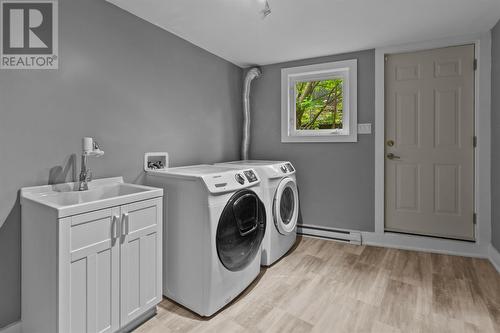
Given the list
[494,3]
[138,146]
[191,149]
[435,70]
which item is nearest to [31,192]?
[138,146]

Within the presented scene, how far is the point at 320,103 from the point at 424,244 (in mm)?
1933

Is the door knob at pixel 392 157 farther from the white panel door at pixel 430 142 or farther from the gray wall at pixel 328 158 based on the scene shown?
the gray wall at pixel 328 158

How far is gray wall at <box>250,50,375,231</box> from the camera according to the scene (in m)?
3.03

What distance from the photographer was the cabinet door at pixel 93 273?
1.28 meters

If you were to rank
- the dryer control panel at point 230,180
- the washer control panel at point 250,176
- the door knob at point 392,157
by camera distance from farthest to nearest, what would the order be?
the door knob at point 392,157
the washer control panel at point 250,176
the dryer control panel at point 230,180

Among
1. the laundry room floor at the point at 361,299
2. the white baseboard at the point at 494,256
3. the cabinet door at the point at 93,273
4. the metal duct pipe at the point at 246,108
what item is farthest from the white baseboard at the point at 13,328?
the white baseboard at the point at 494,256

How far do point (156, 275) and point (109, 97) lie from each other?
4.23ft

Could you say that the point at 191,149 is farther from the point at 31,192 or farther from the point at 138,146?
the point at 31,192

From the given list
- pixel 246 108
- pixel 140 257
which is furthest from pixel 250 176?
pixel 246 108

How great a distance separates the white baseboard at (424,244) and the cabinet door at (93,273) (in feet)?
8.46

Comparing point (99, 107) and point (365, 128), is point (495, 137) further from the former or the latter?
point (99, 107)

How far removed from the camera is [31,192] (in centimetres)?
154

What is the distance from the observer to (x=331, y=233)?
3.20 m

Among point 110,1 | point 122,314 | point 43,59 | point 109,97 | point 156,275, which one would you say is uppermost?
point 110,1
